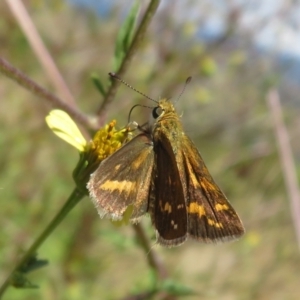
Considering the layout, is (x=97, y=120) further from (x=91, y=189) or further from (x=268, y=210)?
(x=268, y=210)

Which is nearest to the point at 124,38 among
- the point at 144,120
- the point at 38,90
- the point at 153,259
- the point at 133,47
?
the point at 133,47

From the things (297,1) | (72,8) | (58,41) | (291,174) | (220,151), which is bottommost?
(291,174)

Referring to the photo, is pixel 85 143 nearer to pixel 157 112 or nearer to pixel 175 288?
pixel 157 112

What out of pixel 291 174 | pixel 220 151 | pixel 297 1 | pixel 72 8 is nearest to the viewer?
pixel 291 174

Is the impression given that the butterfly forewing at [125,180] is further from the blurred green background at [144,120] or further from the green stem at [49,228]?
the blurred green background at [144,120]

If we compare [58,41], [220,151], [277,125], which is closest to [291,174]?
[277,125]

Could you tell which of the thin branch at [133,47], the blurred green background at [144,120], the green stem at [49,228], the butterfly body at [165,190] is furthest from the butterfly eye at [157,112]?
the blurred green background at [144,120]
